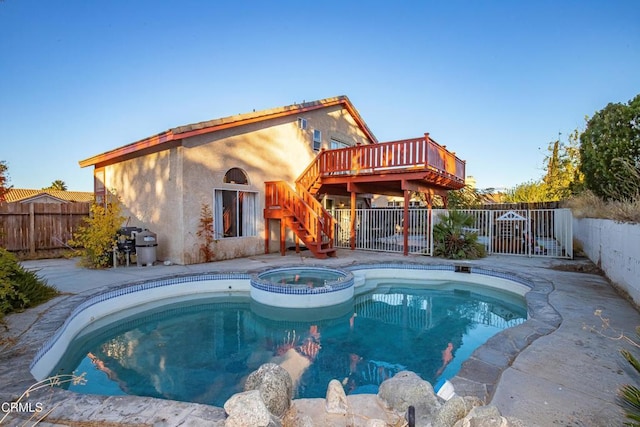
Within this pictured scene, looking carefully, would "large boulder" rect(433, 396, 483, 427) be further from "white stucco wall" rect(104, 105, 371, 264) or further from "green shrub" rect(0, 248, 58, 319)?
"white stucco wall" rect(104, 105, 371, 264)

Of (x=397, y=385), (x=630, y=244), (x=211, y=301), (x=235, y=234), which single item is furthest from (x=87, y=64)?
(x=630, y=244)

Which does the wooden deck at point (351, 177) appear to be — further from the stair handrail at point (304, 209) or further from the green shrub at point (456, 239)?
the green shrub at point (456, 239)

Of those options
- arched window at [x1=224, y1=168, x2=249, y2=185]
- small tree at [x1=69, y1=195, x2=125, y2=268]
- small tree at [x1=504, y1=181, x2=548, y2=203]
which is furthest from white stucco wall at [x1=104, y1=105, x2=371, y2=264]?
small tree at [x1=504, y1=181, x2=548, y2=203]

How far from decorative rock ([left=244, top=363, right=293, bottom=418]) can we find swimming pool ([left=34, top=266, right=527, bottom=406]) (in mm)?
1005

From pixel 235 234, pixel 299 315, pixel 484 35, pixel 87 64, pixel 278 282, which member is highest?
pixel 484 35

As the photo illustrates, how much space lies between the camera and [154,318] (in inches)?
240

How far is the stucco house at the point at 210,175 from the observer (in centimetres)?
938

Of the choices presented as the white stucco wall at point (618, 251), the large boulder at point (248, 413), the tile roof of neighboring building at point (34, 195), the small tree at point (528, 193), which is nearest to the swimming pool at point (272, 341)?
the large boulder at point (248, 413)

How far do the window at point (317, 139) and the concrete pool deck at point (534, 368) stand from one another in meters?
9.98

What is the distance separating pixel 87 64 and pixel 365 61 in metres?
10.2

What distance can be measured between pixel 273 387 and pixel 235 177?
897 cm

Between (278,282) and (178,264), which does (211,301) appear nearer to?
(278,282)

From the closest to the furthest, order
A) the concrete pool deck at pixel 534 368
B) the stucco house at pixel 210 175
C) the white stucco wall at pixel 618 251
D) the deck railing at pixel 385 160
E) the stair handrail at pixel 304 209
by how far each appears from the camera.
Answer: the concrete pool deck at pixel 534 368 → the white stucco wall at pixel 618 251 → the stucco house at pixel 210 175 → the stair handrail at pixel 304 209 → the deck railing at pixel 385 160

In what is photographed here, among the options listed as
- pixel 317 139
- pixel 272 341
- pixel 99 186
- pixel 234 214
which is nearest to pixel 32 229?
pixel 99 186
